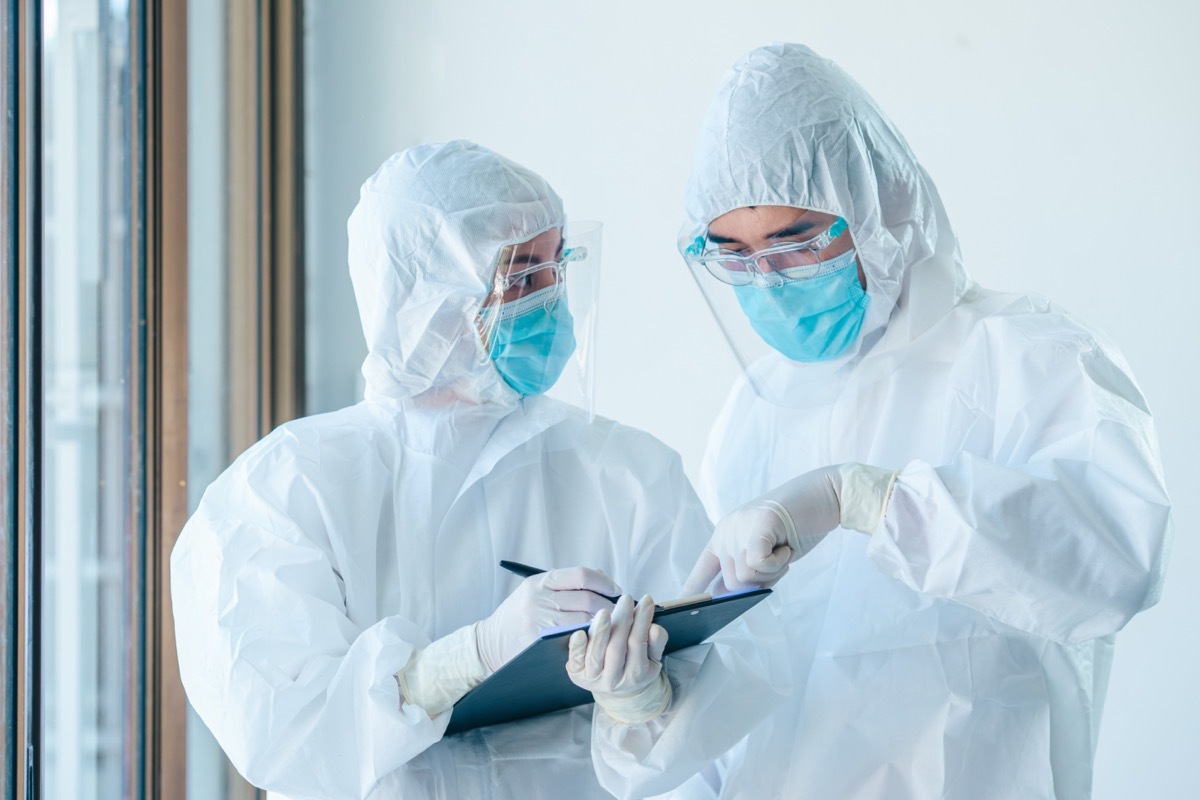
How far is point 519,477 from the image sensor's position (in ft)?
4.30

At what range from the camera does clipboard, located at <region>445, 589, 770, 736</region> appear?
100cm

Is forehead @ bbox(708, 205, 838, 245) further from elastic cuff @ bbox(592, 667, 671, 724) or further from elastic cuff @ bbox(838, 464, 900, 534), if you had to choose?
elastic cuff @ bbox(592, 667, 671, 724)

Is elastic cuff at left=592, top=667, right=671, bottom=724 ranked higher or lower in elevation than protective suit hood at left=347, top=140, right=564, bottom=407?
lower

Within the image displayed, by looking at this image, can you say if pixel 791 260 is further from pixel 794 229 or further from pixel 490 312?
pixel 490 312

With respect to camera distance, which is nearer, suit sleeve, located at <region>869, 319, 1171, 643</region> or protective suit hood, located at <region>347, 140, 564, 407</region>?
suit sleeve, located at <region>869, 319, 1171, 643</region>

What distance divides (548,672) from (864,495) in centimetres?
38

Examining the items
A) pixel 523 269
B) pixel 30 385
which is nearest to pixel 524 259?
pixel 523 269

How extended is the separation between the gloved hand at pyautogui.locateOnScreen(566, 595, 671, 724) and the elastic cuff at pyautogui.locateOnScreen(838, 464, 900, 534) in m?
0.25

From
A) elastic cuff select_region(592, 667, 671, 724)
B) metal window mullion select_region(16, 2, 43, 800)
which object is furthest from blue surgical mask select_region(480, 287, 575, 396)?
metal window mullion select_region(16, 2, 43, 800)

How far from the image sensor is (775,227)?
1.36 meters

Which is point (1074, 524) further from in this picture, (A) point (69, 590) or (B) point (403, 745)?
(A) point (69, 590)

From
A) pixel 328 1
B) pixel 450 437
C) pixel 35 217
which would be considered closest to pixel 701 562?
pixel 450 437

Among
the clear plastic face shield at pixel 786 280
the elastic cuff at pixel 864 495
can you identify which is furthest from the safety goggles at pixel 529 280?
the elastic cuff at pixel 864 495

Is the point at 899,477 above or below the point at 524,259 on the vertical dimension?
below
